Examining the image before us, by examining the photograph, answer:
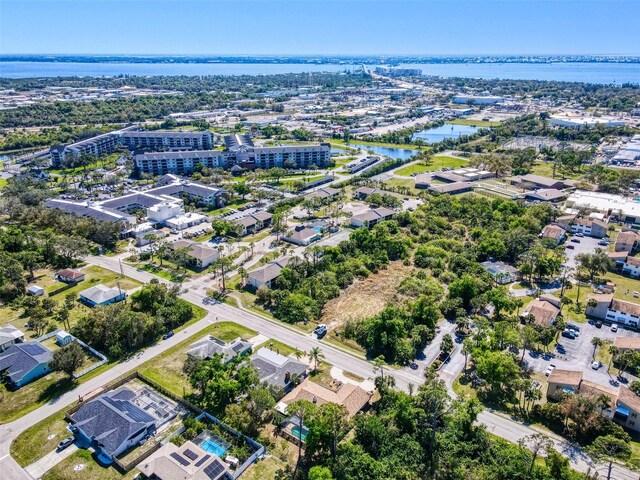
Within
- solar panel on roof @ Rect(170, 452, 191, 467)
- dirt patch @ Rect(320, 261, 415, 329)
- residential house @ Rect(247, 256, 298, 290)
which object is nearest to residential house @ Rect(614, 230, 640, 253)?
dirt patch @ Rect(320, 261, 415, 329)

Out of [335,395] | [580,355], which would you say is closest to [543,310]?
[580,355]

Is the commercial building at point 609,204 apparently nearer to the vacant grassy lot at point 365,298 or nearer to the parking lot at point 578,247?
the parking lot at point 578,247

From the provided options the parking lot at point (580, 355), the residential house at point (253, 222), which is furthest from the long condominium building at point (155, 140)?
the parking lot at point (580, 355)

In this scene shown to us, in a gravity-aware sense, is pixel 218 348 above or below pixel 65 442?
above

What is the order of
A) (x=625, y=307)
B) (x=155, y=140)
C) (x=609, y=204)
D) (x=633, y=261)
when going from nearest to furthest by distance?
(x=625, y=307), (x=633, y=261), (x=609, y=204), (x=155, y=140)

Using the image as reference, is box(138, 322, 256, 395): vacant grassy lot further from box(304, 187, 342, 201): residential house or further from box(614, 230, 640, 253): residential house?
box(614, 230, 640, 253): residential house

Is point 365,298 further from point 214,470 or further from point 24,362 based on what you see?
point 24,362
